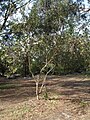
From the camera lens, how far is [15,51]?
10.4 metres

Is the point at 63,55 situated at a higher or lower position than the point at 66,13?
lower

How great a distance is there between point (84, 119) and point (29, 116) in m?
1.63

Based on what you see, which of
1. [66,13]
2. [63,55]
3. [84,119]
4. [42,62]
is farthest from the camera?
[42,62]

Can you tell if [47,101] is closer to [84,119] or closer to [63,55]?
[63,55]

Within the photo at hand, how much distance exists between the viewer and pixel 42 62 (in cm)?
1141

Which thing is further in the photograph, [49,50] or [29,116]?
[49,50]

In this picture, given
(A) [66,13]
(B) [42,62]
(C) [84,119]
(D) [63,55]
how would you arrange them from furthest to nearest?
1. (B) [42,62]
2. (D) [63,55]
3. (A) [66,13]
4. (C) [84,119]

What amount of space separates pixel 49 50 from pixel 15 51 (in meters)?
1.26

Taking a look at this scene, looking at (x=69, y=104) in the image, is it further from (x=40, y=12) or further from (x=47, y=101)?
(x=40, y=12)

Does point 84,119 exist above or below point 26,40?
below

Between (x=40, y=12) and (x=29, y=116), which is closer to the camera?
(x=29, y=116)

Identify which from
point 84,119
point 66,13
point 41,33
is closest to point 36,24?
point 41,33

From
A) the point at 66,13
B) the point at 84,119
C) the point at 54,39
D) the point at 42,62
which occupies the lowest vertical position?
the point at 84,119

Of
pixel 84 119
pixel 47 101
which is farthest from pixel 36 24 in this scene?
pixel 84 119
